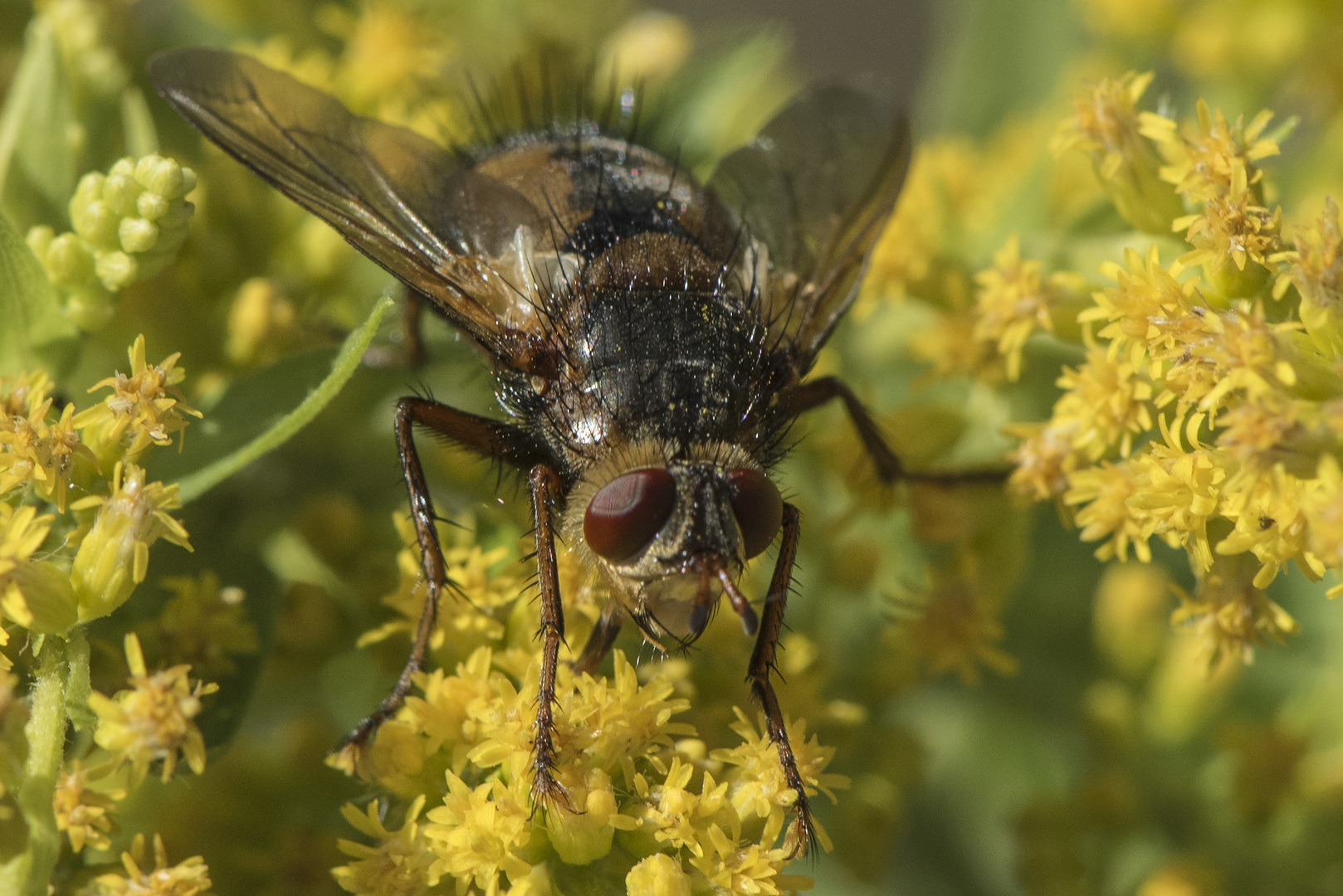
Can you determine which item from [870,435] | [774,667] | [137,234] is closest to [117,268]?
[137,234]

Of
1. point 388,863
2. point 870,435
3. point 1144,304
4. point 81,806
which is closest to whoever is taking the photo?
point 81,806

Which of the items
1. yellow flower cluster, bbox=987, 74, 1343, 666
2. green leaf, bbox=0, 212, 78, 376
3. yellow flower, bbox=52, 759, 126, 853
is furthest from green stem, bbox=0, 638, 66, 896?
yellow flower cluster, bbox=987, 74, 1343, 666

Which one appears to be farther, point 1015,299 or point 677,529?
point 1015,299

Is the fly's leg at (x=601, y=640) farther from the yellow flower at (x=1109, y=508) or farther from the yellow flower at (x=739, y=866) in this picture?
the yellow flower at (x=1109, y=508)

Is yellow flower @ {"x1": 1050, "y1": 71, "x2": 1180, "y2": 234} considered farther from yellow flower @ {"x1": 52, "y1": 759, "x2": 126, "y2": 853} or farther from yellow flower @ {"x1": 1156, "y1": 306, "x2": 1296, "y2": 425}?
yellow flower @ {"x1": 52, "y1": 759, "x2": 126, "y2": 853}

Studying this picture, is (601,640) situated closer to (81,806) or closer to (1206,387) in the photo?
(81,806)

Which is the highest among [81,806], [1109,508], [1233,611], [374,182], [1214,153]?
[1214,153]

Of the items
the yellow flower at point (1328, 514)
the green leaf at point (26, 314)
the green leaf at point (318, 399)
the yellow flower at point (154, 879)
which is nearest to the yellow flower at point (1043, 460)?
the yellow flower at point (1328, 514)
